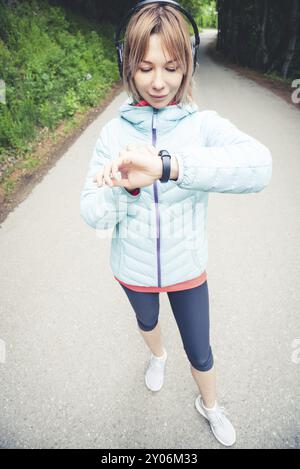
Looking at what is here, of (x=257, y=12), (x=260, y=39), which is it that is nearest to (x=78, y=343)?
(x=260, y=39)

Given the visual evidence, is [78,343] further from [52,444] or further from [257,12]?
[257,12]

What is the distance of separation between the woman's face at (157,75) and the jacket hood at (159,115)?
5 centimetres

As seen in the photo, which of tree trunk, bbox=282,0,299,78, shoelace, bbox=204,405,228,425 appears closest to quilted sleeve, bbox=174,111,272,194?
shoelace, bbox=204,405,228,425

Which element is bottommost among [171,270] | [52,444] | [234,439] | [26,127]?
[52,444]

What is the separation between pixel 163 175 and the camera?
101cm

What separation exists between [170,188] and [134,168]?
13.1 inches

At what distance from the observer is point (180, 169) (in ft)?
3.31

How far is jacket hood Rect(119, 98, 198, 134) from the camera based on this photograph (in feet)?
4.10

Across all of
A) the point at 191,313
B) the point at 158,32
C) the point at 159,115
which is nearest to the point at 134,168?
the point at 159,115

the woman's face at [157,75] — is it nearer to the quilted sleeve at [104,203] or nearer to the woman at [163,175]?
the woman at [163,175]

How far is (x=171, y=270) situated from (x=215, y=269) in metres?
1.75

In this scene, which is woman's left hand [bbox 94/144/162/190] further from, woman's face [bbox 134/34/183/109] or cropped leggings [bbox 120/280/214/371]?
cropped leggings [bbox 120/280/214/371]

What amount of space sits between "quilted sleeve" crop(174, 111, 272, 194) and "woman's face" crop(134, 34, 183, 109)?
1.08ft
